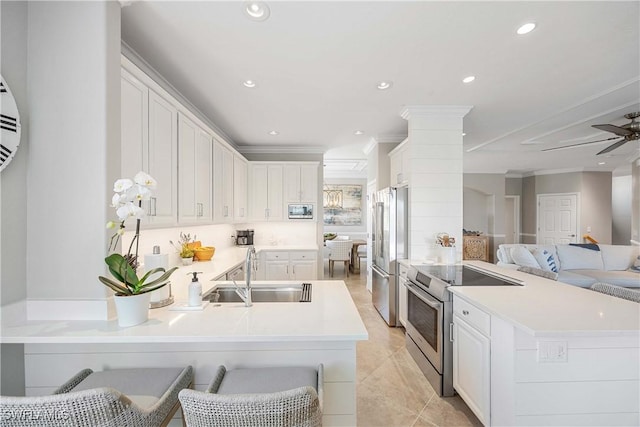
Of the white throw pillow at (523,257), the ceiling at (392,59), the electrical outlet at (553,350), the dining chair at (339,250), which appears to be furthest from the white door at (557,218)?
the electrical outlet at (553,350)

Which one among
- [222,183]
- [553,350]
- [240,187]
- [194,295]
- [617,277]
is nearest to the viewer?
[553,350]

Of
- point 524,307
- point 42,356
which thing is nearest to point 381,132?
point 524,307

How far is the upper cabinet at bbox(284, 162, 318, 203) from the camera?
16.3 feet

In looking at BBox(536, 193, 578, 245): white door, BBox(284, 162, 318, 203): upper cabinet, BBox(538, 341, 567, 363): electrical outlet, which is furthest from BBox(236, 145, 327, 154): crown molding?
BBox(536, 193, 578, 245): white door

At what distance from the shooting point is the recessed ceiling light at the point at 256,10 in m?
1.62

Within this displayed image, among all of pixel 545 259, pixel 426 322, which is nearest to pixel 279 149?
pixel 426 322

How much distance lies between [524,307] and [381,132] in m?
3.09

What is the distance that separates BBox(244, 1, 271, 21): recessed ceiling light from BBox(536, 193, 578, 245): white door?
9234 mm

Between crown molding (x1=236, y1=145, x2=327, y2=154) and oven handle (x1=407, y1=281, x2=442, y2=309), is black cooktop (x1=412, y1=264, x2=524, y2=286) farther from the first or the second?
crown molding (x1=236, y1=145, x2=327, y2=154)

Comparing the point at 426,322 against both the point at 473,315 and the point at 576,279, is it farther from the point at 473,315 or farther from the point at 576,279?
the point at 576,279

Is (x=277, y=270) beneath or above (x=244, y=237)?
beneath

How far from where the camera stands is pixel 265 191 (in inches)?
193

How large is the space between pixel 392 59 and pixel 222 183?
2.42 m

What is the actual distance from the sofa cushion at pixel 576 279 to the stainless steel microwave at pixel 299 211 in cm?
404
